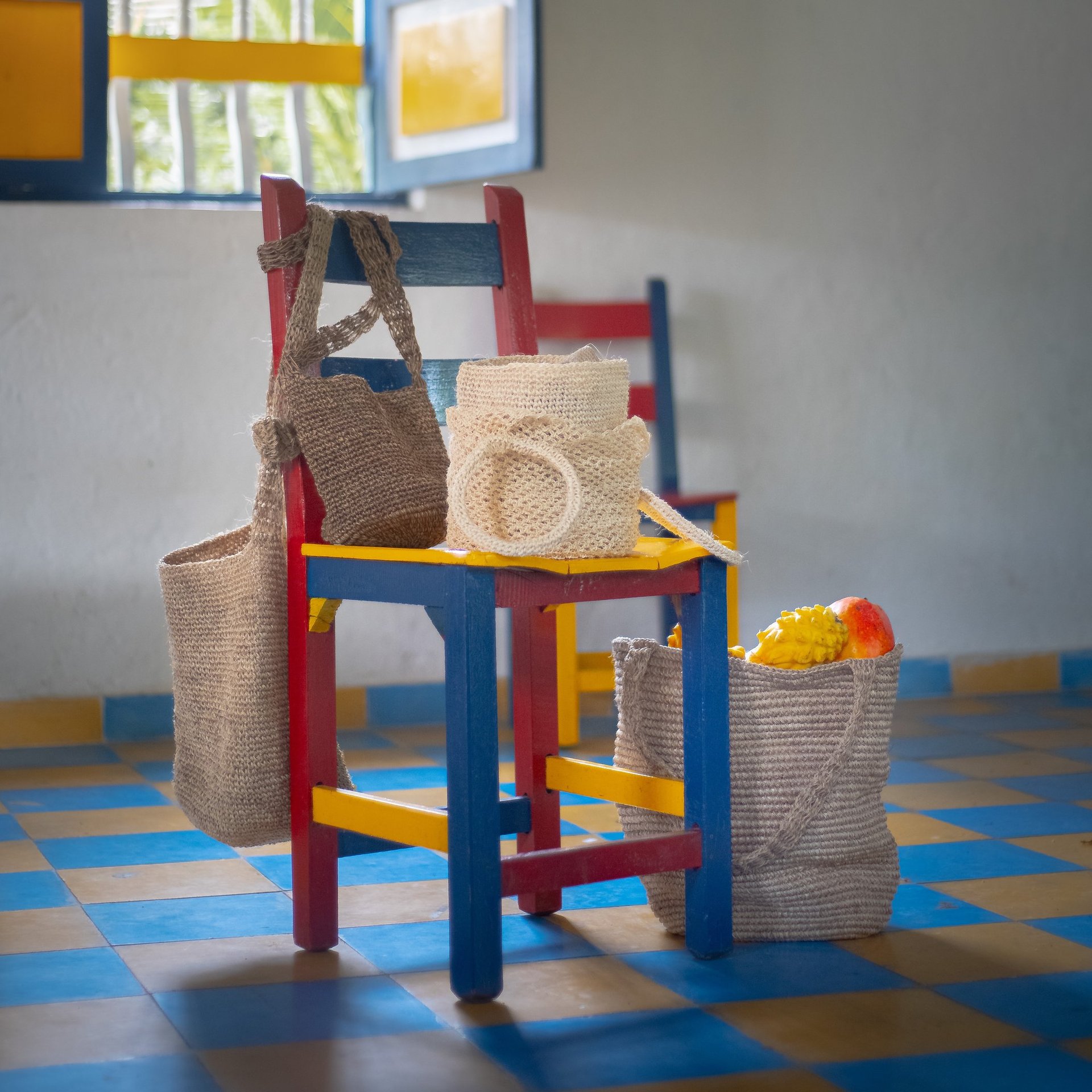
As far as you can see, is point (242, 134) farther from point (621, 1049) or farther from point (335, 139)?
point (621, 1049)

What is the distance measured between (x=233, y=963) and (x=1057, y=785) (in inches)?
69.2

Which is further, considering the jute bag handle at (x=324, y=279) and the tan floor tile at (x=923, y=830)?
the tan floor tile at (x=923, y=830)

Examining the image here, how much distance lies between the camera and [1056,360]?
4199 mm

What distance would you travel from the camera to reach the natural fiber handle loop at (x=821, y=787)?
80.1 inches

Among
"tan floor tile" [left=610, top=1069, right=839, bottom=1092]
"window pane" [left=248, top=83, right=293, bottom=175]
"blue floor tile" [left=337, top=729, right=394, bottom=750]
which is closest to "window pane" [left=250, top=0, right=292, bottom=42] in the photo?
"window pane" [left=248, top=83, right=293, bottom=175]

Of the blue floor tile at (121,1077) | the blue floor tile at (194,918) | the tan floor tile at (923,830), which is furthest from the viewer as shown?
the tan floor tile at (923,830)

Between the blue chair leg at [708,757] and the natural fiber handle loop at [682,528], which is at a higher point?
the natural fiber handle loop at [682,528]

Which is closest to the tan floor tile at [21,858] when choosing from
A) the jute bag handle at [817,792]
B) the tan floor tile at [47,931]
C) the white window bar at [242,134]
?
the tan floor tile at [47,931]

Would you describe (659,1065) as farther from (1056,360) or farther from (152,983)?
(1056,360)

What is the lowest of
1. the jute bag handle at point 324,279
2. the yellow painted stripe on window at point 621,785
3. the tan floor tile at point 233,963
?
the tan floor tile at point 233,963

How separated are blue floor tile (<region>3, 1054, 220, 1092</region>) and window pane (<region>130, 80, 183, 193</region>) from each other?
2429mm

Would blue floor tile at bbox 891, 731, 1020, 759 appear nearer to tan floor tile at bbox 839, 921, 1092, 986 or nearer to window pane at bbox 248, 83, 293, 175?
tan floor tile at bbox 839, 921, 1092, 986

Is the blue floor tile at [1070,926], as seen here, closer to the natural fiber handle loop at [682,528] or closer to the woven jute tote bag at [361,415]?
the natural fiber handle loop at [682,528]

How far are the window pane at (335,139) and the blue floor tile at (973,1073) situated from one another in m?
2.65
